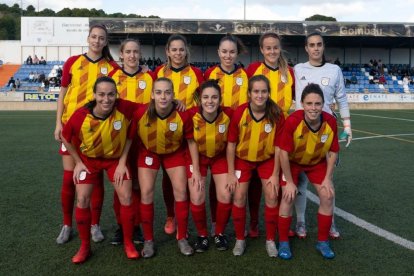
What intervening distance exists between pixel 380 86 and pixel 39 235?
27.2m

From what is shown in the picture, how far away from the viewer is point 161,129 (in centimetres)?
342

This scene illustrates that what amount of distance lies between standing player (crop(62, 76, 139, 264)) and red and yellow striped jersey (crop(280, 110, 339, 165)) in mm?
1299

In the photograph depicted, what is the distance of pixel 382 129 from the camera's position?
12.1 meters

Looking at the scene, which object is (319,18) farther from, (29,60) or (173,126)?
(173,126)

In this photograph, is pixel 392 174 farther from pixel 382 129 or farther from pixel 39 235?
pixel 382 129

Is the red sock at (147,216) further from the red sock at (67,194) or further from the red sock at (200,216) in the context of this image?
the red sock at (67,194)

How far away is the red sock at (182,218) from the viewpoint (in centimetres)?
350

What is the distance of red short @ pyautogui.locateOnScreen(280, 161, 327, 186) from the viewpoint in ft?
11.4

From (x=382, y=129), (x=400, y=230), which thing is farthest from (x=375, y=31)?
(x=400, y=230)

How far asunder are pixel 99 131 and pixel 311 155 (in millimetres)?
1705

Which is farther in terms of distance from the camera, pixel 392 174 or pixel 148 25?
pixel 148 25

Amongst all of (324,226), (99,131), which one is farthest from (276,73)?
(99,131)

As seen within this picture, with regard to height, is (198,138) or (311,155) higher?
(198,138)

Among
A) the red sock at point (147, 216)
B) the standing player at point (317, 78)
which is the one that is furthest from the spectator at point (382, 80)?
the red sock at point (147, 216)
